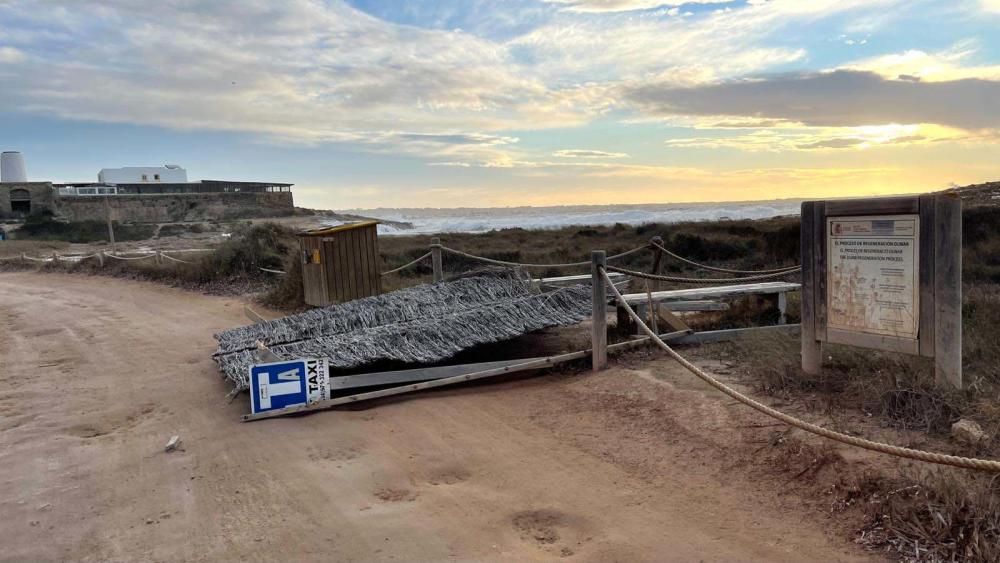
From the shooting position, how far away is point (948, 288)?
4.24 meters

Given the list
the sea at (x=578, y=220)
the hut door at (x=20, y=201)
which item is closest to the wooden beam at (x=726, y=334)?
the sea at (x=578, y=220)

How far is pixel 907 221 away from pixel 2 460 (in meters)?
6.51

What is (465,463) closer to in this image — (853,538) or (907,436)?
(853,538)

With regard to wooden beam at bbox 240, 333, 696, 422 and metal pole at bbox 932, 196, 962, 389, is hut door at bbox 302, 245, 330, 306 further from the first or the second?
metal pole at bbox 932, 196, 962, 389

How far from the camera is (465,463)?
4.60 m

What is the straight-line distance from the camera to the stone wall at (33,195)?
5931 cm

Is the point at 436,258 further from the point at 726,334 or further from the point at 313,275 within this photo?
the point at 726,334

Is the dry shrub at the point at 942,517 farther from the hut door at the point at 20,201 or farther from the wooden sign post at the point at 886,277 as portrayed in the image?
the hut door at the point at 20,201

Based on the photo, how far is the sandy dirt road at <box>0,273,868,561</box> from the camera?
3447mm

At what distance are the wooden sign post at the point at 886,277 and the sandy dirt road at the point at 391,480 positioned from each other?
3.81 feet

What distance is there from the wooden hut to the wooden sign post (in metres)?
6.39

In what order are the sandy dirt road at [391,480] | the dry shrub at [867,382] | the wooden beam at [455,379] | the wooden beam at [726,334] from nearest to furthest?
1. the sandy dirt road at [391,480]
2. the dry shrub at [867,382]
3. the wooden beam at [455,379]
4. the wooden beam at [726,334]

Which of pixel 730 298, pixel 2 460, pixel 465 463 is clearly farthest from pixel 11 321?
pixel 730 298

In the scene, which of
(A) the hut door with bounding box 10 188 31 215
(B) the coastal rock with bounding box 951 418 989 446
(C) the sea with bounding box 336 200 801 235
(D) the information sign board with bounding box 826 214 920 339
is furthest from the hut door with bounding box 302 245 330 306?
(A) the hut door with bounding box 10 188 31 215
